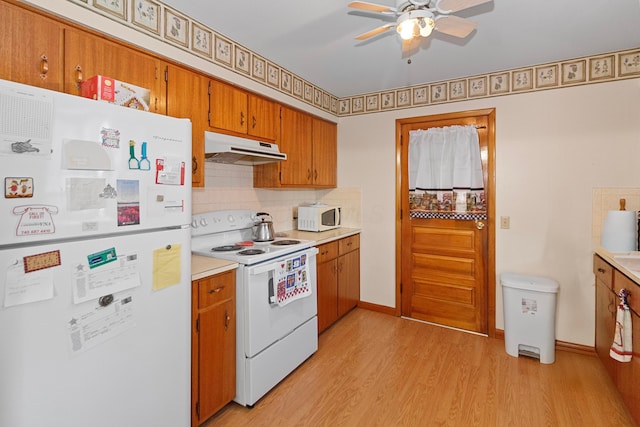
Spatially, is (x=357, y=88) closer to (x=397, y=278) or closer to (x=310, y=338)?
(x=397, y=278)

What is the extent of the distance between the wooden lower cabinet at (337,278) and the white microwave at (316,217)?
28 cm

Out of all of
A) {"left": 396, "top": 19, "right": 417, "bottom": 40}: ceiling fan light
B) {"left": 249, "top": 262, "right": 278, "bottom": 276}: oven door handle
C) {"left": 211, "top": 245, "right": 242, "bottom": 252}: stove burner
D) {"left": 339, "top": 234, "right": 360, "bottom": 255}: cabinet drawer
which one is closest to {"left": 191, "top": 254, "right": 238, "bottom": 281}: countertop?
{"left": 249, "top": 262, "right": 278, "bottom": 276}: oven door handle

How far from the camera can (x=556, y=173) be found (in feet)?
9.12

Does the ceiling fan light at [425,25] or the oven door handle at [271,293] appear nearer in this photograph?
the ceiling fan light at [425,25]

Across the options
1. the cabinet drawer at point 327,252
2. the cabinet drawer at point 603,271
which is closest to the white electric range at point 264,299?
the cabinet drawer at point 327,252

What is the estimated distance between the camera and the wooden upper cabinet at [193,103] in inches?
78.5

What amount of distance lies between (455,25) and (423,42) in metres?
0.73

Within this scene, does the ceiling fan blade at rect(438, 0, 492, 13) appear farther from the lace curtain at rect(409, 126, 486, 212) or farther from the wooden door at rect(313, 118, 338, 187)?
the wooden door at rect(313, 118, 338, 187)

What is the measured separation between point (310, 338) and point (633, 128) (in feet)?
9.93

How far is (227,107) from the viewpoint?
2379 millimetres

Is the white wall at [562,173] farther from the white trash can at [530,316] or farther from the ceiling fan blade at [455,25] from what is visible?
the ceiling fan blade at [455,25]

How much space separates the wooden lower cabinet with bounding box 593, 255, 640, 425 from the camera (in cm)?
173

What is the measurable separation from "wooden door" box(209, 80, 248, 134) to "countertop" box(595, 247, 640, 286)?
8.54ft

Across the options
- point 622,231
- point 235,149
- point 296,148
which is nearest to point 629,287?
point 622,231
